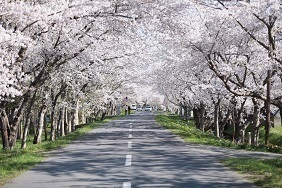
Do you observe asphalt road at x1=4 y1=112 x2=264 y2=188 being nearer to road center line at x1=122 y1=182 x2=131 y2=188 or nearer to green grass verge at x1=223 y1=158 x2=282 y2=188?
road center line at x1=122 y1=182 x2=131 y2=188

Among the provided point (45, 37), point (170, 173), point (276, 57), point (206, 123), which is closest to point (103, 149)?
point (45, 37)

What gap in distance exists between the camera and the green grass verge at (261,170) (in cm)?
841

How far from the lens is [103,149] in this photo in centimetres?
1541

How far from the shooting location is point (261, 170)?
33.4 ft

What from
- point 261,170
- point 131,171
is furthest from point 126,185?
point 261,170

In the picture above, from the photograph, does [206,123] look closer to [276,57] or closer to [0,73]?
[276,57]

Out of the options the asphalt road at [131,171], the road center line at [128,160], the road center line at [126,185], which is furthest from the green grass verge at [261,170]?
the road center line at [128,160]

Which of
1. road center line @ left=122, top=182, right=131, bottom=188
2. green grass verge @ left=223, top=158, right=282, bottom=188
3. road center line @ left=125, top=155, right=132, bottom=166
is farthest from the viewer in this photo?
road center line @ left=125, top=155, right=132, bottom=166

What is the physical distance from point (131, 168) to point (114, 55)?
14.5 metres

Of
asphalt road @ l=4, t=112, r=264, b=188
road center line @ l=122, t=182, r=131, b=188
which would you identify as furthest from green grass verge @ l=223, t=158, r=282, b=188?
road center line @ l=122, t=182, r=131, b=188

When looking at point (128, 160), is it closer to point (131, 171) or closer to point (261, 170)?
point (131, 171)

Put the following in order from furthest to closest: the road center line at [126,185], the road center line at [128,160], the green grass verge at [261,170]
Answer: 1. the road center line at [128,160]
2. the green grass verge at [261,170]
3. the road center line at [126,185]

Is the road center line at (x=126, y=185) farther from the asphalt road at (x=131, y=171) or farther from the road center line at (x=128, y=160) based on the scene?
the road center line at (x=128, y=160)

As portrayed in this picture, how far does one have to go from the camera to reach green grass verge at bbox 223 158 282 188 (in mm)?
8406
